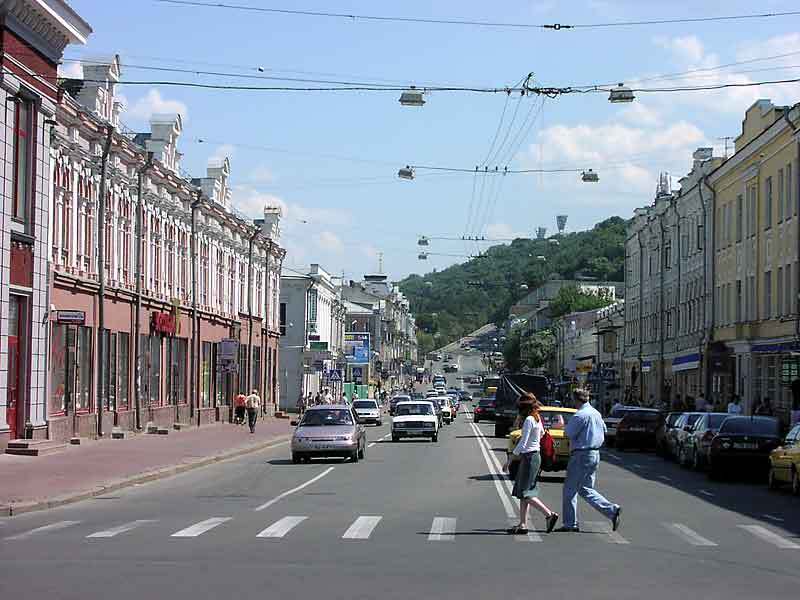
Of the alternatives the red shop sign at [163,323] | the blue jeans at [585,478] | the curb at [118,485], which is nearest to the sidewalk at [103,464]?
the curb at [118,485]

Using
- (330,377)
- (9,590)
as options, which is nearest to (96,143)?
(9,590)

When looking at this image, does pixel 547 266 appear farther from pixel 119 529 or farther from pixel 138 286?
pixel 119 529

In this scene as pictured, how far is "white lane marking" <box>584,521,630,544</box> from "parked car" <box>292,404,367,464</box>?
1453 cm

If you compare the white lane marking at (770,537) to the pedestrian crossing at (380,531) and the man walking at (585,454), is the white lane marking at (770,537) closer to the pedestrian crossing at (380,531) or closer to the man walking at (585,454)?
the pedestrian crossing at (380,531)

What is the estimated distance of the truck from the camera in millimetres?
50375

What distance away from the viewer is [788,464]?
24062 millimetres

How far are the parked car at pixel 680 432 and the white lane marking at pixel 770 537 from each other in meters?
14.8

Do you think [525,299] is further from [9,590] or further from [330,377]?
[9,590]

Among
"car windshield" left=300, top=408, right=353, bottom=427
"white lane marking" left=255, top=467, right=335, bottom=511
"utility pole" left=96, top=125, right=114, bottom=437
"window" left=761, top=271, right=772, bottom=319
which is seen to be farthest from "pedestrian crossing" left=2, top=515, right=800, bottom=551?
"window" left=761, top=271, right=772, bottom=319

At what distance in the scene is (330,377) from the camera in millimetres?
75125

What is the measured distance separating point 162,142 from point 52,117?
1675 centimetres

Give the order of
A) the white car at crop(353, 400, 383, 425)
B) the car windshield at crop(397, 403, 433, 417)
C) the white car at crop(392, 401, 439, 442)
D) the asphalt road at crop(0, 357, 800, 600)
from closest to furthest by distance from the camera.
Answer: the asphalt road at crop(0, 357, 800, 600), the white car at crop(392, 401, 439, 442), the car windshield at crop(397, 403, 433, 417), the white car at crop(353, 400, 383, 425)

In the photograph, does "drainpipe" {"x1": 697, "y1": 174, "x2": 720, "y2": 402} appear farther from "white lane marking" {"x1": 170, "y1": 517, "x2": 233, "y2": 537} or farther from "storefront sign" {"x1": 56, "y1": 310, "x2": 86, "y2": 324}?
"white lane marking" {"x1": 170, "y1": 517, "x2": 233, "y2": 537}

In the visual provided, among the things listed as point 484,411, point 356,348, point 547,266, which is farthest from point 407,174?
point 547,266
